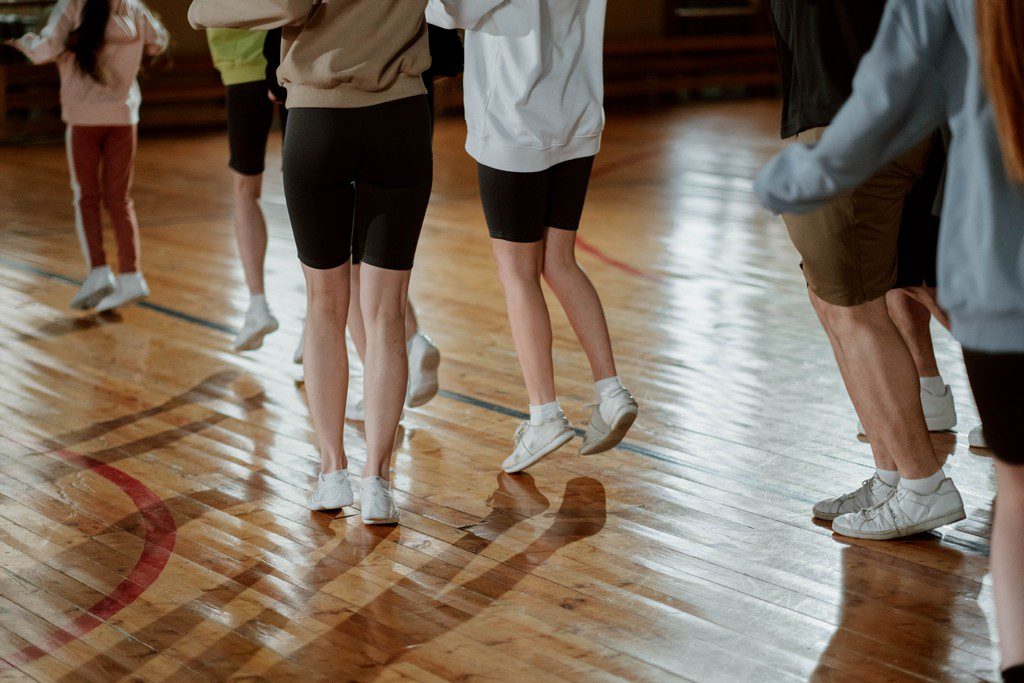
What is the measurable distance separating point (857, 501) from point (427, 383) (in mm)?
1249

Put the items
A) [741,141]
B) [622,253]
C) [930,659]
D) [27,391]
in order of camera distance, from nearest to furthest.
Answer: [930,659] < [27,391] < [622,253] < [741,141]

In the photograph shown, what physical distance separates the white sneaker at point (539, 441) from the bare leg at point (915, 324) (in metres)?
0.94

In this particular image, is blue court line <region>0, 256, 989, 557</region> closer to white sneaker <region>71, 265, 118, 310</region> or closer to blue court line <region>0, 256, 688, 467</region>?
blue court line <region>0, 256, 688, 467</region>

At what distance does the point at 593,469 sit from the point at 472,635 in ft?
3.14

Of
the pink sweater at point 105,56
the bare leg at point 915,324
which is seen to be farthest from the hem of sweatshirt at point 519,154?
the pink sweater at point 105,56

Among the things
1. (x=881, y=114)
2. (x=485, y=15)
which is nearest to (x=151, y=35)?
(x=485, y=15)

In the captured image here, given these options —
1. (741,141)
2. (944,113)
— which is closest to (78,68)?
(944,113)

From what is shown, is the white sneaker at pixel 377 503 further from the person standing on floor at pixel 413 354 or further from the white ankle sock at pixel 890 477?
the white ankle sock at pixel 890 477

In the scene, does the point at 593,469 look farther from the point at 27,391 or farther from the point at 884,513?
the point at 27,391

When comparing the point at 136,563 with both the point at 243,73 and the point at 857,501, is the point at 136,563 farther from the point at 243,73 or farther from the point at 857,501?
the point at 243,73

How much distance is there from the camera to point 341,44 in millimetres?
2480

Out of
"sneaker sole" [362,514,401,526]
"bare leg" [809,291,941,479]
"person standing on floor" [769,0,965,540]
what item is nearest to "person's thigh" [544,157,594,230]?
"person standing on floor" [769,0,965,540]

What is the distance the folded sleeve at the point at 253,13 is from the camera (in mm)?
2387

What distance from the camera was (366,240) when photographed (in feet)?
8.73
